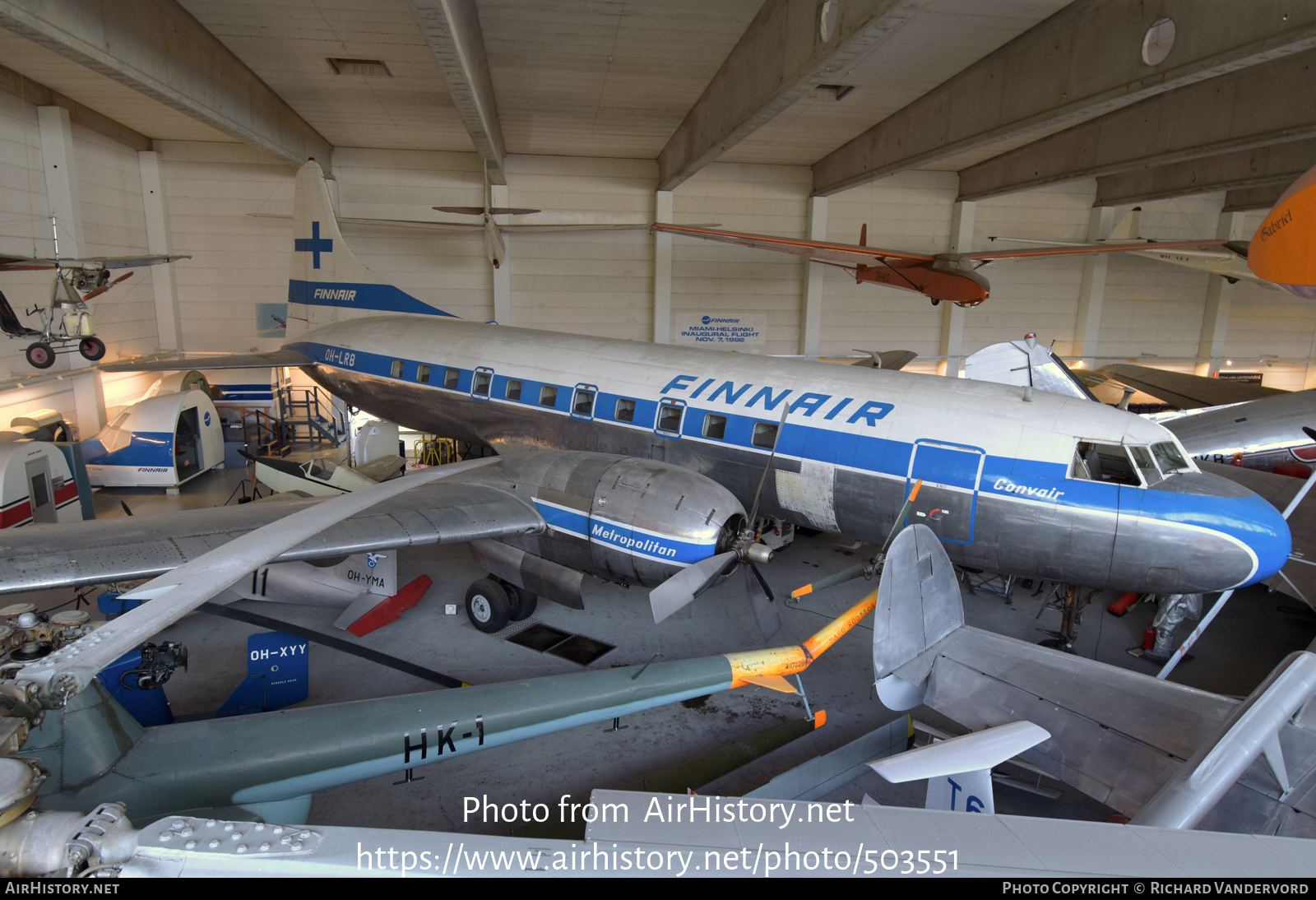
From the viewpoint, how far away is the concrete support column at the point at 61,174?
45.0 feet

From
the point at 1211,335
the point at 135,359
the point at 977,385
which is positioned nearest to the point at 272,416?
the point at 135,359

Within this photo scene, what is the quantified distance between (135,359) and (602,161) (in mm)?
13871

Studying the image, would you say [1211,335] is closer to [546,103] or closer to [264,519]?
[546,103]

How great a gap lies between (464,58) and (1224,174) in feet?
59.6

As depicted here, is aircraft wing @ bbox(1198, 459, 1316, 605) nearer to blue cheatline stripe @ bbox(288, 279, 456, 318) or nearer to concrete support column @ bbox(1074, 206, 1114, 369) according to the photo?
blue cheatline stripe @ bbox(288, 279, 456, 318)

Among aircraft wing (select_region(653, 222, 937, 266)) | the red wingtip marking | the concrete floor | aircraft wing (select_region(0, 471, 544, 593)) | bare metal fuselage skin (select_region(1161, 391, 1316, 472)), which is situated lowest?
the concrete floor

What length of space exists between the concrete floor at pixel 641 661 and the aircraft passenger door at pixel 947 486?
80.2 inches

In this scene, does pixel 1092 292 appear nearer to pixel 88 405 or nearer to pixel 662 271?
pixel 662 271

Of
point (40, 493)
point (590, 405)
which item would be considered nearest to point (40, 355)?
point (40, 493)

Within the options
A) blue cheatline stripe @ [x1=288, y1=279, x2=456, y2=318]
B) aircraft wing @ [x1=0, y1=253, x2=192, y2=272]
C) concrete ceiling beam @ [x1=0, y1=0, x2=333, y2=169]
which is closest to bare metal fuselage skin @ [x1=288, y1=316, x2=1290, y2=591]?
blue cheatline stripe @ [x1=288, y1=279, x2=456, y2=318]

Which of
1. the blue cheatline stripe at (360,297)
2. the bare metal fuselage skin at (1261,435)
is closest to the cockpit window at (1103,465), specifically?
the bare metal fuselage skin at (1261,435)

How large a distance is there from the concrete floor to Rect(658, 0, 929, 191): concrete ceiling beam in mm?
7185

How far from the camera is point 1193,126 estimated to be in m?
12.0

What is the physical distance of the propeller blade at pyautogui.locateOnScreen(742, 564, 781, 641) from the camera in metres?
7.17
